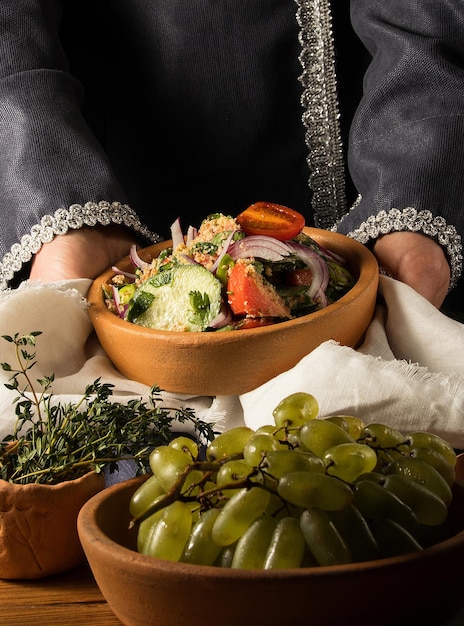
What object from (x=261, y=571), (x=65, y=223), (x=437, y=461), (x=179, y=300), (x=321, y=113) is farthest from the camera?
(x=321, y=113)

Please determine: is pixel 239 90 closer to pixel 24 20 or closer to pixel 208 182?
pixel 208 182

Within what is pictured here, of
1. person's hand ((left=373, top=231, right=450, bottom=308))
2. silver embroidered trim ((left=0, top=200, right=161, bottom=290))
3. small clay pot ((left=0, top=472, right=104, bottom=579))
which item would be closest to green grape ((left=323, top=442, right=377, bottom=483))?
small clay pot ((left=0, top=472, right=104, bottom=579))

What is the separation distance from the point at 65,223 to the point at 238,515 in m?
0.84

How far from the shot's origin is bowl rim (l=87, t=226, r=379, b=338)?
36.4 inches

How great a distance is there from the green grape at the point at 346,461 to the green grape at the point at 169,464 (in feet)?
0.31

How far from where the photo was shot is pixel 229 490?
513mm

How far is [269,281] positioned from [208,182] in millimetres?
645

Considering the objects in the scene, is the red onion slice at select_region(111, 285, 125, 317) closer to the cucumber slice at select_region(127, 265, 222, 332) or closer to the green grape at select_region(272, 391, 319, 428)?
the cucumber slice at select_region(127, 265, 222, 332)

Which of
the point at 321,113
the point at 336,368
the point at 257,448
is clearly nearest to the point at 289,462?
the point at 257,448

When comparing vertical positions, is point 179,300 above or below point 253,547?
below

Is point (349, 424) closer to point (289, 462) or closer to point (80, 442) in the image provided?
point (289, 462)

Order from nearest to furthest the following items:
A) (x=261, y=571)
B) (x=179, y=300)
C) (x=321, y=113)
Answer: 1. (x=261, y=571)
2. (x=179, y=300)
3. (x=321, y=113)

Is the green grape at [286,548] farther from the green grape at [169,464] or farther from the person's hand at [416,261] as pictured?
the person's hand at [416,261]

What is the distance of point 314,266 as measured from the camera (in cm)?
103
